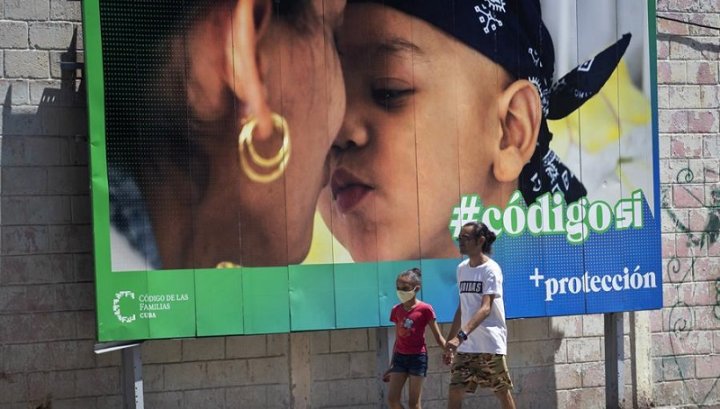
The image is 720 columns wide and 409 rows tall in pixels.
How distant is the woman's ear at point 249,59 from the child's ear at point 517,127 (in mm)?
2275

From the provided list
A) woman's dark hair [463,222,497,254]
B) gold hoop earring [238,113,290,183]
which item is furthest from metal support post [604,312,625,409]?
gold hoop earring [238,113,290,183]

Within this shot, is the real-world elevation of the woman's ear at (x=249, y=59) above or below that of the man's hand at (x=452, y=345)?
above

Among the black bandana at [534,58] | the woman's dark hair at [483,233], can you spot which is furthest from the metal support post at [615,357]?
the woman's dark hair at [483,233]

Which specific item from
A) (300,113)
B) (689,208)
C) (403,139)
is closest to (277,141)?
(300,113)

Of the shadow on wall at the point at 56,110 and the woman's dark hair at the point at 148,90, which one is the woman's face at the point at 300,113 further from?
the shadow on wall at the point at 56,110

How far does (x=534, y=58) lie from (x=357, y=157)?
2.03 metres

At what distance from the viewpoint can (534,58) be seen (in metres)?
11.2

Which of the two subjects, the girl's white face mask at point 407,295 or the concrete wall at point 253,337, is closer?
the girl's white face mask at point 407,295

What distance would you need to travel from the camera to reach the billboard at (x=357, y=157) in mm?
9828

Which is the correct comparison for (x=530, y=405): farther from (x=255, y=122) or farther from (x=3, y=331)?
(x=3, y=331)

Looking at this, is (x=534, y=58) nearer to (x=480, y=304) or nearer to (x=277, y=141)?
(x=277, y=141)

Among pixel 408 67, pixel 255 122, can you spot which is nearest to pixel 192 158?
pixel 255 122

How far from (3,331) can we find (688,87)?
7.20 meters

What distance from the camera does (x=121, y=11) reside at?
9.77 m
